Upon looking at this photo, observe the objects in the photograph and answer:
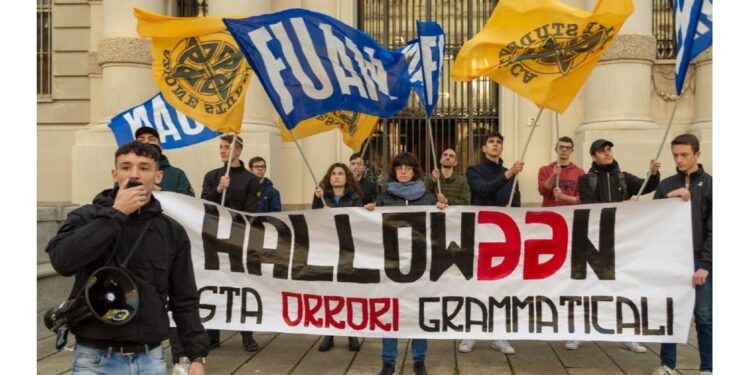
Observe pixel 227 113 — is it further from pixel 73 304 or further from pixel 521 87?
pixel 73 304

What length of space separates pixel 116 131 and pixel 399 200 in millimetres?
3968

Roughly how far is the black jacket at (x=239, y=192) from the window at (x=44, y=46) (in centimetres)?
910

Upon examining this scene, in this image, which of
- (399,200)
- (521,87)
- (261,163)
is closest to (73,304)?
(399,200)

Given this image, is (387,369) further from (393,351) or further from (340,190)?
(340,190)

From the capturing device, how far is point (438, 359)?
6453 millimetres

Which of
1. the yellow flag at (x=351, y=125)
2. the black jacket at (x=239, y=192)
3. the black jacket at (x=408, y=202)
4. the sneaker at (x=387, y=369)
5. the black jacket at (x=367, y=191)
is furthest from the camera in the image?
the yellow flag at (x=351, y=125)

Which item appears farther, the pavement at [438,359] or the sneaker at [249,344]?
the sneaker at [249,344]

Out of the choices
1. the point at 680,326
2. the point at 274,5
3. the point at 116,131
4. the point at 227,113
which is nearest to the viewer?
the point at 680,326

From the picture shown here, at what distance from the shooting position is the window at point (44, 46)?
14.4 metres

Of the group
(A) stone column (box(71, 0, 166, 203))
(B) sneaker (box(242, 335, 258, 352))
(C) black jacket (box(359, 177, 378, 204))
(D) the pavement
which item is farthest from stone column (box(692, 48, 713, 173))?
(A) stone column (box(71, 0, 166, 203))

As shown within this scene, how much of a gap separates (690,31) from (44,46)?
13.5m

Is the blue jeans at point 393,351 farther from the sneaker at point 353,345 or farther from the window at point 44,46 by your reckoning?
the window at point 44,46

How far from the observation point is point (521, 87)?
6.37 m

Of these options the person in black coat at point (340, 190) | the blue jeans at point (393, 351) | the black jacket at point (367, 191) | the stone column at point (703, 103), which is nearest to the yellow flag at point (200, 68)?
the person in black coat at point (340, 190)
